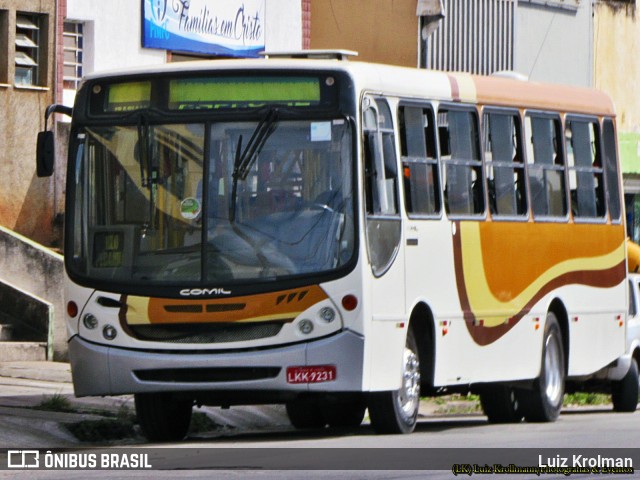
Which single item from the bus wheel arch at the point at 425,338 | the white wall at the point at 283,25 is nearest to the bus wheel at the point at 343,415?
the bus wheel arch at the point at 425,338

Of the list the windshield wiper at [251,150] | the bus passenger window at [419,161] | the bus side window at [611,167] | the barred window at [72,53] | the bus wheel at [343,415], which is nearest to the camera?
the windshield wiper at [251,150]

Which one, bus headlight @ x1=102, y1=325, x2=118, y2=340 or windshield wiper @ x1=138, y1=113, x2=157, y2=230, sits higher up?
windshield wiper @ x1=138, y1=113, x2=157, y2=230

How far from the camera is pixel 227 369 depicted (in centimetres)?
1510

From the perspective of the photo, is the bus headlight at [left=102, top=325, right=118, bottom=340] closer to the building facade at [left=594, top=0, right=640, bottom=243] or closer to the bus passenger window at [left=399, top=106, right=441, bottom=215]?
the bus passenger window at [left=399, top=106, right=441, bottom=215]

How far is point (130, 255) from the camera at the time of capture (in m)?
15.5

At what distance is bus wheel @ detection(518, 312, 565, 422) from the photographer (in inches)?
757

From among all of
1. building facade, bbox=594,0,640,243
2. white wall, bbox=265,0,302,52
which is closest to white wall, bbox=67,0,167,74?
white wall, bbox=265,0,302,52

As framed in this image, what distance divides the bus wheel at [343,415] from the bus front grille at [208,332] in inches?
151

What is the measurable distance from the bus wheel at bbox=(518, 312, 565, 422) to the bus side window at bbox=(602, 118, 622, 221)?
73.5 inches

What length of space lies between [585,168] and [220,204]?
619 centimetres

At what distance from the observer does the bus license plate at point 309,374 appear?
49.2ft

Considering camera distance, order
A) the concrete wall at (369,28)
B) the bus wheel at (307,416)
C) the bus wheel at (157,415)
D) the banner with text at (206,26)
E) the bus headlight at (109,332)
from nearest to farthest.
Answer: the bus headlight at (109,332) → the bus wheel at (157,415) → the bus wheel at (307,416) → the banner with text at (206,26) → the concrete wall at (369,28)

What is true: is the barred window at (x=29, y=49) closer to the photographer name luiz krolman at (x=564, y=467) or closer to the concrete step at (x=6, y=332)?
the concrete step at (x=6, y=332)

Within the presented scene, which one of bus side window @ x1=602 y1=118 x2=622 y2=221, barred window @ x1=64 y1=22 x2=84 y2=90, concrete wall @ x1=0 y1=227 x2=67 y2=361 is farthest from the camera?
barred window @ x1=64 y1=22 x2=84 y2=90
